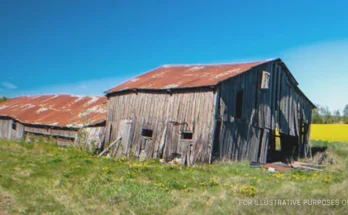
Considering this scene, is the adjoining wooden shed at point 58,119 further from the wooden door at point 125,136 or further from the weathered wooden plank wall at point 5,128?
the wooden door at point 125,136

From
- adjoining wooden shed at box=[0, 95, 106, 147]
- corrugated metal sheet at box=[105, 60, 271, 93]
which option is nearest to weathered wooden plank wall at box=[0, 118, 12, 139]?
adjoining wooden shed at box=[0, 95, 106, 147]

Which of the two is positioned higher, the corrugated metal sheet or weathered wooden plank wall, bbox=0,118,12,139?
the corrugated metal sheet

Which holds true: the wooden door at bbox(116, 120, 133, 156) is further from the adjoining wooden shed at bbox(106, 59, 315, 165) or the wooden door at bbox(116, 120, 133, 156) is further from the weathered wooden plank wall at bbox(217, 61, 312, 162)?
the weathered wooden plank wall at bbox(217, 61, 312, 162)

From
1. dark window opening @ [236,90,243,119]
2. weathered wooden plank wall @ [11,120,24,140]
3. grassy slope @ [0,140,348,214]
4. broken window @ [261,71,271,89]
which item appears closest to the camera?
grassy slope @ [0,140,348,214]

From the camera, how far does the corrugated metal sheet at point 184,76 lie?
59.9 feet

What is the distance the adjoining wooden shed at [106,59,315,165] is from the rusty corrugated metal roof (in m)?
2.49

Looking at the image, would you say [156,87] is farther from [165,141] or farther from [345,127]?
[345,127]

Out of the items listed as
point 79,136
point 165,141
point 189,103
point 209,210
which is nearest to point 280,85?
point 189,103

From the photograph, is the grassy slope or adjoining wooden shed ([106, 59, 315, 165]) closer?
the grassy slope

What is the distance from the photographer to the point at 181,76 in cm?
2114

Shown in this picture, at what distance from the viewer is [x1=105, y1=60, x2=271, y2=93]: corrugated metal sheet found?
59.9 ft

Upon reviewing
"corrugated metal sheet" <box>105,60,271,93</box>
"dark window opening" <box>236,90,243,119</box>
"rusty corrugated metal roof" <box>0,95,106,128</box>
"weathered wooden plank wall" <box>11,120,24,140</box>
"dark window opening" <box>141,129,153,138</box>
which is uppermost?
"corrugated metal sheet" <box>105,60,271,93</box>

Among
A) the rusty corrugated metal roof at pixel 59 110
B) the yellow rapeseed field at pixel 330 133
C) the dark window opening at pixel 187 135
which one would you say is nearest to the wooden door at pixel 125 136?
the rusty corrugated metal roof at pixel 59 110

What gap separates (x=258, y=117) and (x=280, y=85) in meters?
3.37
